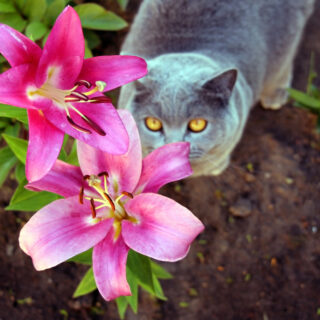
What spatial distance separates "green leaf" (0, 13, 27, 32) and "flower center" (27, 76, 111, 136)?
85 centimetres

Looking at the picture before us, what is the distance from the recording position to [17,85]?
20.7 inches

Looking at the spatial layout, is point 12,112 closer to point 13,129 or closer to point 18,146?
point 18,146

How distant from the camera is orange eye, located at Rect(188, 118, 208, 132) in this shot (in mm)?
1326

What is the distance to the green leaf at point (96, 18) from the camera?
4.76ft

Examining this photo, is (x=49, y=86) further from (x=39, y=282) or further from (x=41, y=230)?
(x=39, y=282)

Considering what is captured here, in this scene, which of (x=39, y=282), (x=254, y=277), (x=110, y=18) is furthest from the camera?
(x=254, y=277)

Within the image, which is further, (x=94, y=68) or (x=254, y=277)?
(x=254, y=277)

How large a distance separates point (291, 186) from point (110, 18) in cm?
111

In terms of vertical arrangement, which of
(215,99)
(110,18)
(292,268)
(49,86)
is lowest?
(292,268)

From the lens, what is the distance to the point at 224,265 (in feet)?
5.93

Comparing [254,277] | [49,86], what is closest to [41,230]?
[49,86]

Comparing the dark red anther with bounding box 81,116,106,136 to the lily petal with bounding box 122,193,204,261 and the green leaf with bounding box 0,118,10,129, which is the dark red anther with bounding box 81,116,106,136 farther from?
the green leaf with bounding box 0,118,10,129

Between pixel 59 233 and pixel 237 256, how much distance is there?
1348 mm

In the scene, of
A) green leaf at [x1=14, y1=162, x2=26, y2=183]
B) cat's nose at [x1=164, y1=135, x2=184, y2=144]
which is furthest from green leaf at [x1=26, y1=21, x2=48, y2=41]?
cat's nose at [x1=164, y1=135, x2=184, y2=144]
